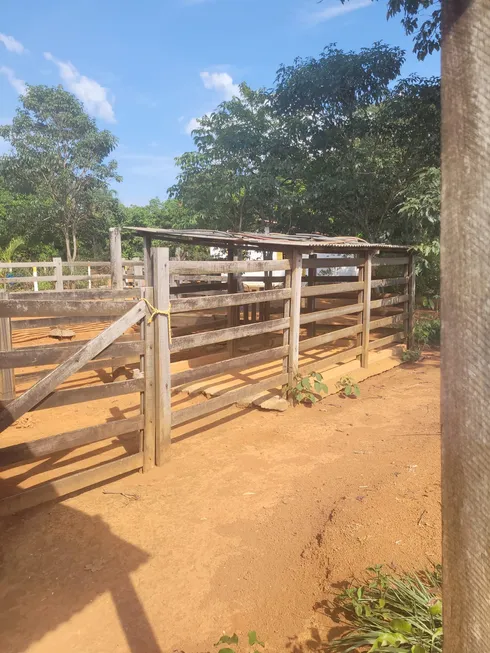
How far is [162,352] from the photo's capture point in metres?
4.52

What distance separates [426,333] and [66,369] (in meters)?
8.62

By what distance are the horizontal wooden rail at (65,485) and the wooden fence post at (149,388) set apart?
10cm

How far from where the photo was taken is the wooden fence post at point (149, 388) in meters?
4.43

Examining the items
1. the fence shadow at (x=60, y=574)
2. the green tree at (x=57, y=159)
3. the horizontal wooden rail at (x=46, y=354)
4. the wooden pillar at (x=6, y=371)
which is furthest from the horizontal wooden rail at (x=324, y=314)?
the green tree at (x=57, y=159)

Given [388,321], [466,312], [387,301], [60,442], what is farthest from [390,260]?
[466,312]

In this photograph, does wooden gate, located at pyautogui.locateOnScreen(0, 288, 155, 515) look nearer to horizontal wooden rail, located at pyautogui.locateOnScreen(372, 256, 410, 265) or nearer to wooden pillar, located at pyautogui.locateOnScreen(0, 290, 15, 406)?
wooden pillar, located at pyautogui.locateOnScreen(0, 290, 15, 406)

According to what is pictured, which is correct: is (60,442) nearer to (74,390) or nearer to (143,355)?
(74,390)

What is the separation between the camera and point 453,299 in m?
1.20

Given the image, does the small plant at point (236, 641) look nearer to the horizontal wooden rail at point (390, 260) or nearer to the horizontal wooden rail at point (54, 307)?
the horizontal wooden rail at point (54, 307)

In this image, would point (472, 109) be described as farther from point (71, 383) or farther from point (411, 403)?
point (71, 383)

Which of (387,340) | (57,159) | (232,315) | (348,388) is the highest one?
(57,159)

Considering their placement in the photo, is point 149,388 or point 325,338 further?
point 325,338

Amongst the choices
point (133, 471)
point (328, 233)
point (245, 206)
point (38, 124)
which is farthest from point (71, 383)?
point (38, 124)

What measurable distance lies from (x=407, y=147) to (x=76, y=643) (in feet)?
38.9
